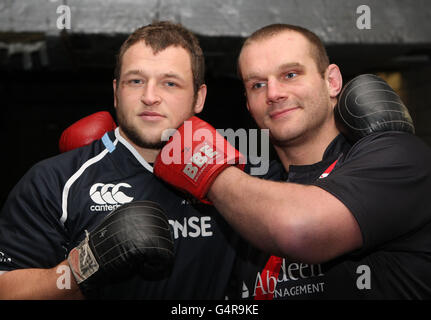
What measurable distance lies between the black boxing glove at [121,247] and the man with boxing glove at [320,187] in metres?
0.21

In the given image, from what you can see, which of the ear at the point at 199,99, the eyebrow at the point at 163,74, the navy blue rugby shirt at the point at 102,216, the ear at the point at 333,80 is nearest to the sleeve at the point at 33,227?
the navy blue rugby shirt at the point at 102,216

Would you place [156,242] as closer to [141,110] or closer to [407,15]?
[141,110]

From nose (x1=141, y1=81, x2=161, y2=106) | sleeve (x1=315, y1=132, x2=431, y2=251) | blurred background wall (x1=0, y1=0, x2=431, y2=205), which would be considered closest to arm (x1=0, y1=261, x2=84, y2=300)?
nose (x1=141, y1=81, x2=161, y2=106)

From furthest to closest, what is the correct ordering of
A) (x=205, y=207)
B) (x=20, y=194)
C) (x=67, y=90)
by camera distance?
(x=67, y=90), (x=205, y=207), (x=20, y=194)

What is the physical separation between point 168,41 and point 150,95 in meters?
0.33

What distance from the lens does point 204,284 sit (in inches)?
66.1

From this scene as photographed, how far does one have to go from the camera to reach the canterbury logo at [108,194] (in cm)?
166

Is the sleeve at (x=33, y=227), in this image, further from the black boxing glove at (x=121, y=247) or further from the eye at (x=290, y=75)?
the eye at (x=290, y=75)

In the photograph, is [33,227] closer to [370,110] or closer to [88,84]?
[370,110]

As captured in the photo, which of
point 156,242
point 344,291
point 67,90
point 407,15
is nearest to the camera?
point 156,242

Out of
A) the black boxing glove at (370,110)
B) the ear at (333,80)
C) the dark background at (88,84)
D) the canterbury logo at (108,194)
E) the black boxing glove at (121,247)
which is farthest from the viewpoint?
the dark background at (88,84)

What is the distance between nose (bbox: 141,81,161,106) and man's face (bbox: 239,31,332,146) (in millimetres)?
528
